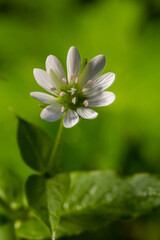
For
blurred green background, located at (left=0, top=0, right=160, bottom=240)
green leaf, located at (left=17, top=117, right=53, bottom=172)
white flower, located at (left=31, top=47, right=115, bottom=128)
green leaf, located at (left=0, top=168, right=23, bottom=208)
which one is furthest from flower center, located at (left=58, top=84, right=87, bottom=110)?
blurred green background, located at (left=0, top=0, right=160, bottom=240)

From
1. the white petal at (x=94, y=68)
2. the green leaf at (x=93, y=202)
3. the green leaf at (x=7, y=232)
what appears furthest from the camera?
the green leaf at (x=7, y=232)

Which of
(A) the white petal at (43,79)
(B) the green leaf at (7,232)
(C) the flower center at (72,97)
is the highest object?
(A) the white petal at (43,79)

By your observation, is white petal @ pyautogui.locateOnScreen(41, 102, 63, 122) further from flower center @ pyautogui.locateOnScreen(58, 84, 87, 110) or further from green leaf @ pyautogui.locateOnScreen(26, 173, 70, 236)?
green leaf @ pyautogui.locateOnScreen(26, 173, 70, 236)

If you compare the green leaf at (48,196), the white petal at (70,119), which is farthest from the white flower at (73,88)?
the green leaf at (48,196)

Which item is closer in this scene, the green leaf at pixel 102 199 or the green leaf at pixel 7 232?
the green leaf at pixel 102 199

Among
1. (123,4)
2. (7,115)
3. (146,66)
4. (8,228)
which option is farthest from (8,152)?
(123,4)

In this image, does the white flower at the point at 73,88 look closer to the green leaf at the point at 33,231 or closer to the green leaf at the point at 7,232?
the green leaf at the point at 33,231

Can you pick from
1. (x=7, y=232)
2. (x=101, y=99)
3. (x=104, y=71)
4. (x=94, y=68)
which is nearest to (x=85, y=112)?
(x=101, y=99)
